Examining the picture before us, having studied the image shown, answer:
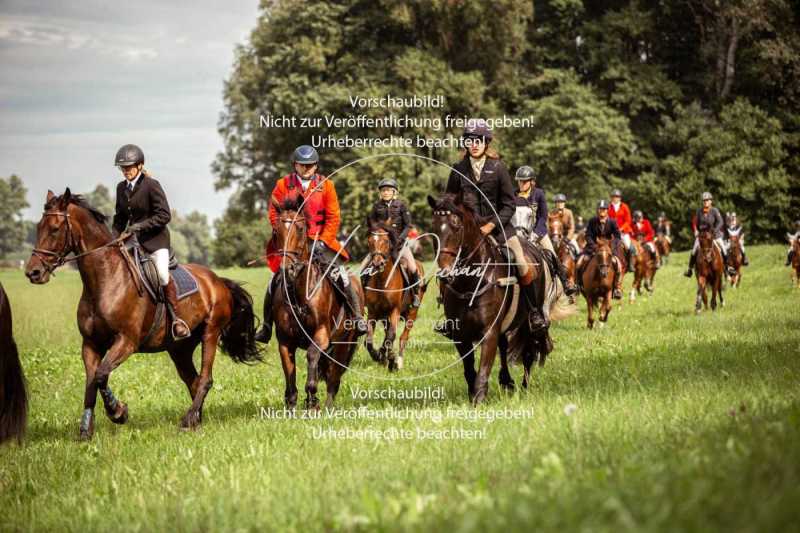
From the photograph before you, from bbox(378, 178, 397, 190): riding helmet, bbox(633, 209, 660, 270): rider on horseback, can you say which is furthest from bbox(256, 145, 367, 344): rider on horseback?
bbox(633, 209, 660, 270): rider on horseback

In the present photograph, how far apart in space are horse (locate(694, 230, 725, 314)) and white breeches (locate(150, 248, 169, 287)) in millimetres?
14843

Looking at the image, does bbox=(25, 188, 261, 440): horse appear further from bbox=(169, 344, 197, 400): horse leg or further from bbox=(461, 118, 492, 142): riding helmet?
bbox=(461, 118, 492, 142): riding helmet

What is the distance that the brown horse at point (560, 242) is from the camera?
1986cm

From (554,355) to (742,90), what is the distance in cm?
4640

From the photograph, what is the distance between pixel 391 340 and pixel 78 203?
6.19 meters

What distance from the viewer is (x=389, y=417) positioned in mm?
9117

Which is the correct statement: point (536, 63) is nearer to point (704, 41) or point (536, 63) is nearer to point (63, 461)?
point (704, 41)

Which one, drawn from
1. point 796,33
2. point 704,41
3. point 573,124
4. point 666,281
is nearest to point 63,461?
point 666,281

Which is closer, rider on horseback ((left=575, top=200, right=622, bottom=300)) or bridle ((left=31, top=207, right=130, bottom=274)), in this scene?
bridle ((left=31, top=207, right=130, bottom=274))

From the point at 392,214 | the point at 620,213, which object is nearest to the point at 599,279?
the point at 620,213

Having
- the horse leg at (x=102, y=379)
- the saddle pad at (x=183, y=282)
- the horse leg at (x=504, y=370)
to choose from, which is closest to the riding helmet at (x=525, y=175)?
the horse leg at (x=504, y=370)

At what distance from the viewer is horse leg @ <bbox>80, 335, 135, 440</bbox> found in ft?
30.1

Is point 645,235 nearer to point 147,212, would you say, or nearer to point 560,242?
point 560,242

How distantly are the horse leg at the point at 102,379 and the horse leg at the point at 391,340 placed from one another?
16.8 feet
